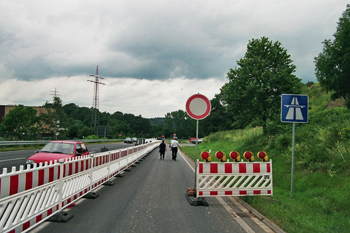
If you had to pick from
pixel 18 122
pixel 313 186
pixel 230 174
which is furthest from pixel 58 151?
pixel 18 122

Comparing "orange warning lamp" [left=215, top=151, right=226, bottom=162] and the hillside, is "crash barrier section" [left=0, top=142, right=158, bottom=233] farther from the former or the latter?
the hillside

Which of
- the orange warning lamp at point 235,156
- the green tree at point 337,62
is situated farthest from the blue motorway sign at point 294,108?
the green tree at point 337,62

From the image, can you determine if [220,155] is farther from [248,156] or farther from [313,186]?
[313,186]

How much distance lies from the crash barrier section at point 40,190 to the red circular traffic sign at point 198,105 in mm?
3367

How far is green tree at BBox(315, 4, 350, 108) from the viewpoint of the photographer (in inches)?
535

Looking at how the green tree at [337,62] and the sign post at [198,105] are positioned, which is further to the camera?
the green tree at [337,62]

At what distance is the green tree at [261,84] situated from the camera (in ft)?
68.0

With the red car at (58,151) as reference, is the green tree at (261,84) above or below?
above

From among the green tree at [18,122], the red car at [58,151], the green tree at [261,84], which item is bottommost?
the red car at [58,151]

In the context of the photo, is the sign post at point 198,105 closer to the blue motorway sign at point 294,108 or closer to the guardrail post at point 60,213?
the blue motorway sign at point 294,108

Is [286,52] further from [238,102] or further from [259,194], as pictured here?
[259,194]

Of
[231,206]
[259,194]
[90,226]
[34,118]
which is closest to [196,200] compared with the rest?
[231,206]

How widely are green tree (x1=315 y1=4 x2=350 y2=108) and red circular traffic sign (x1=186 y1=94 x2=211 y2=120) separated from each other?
8.68 metres

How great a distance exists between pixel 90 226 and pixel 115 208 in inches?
55.4
